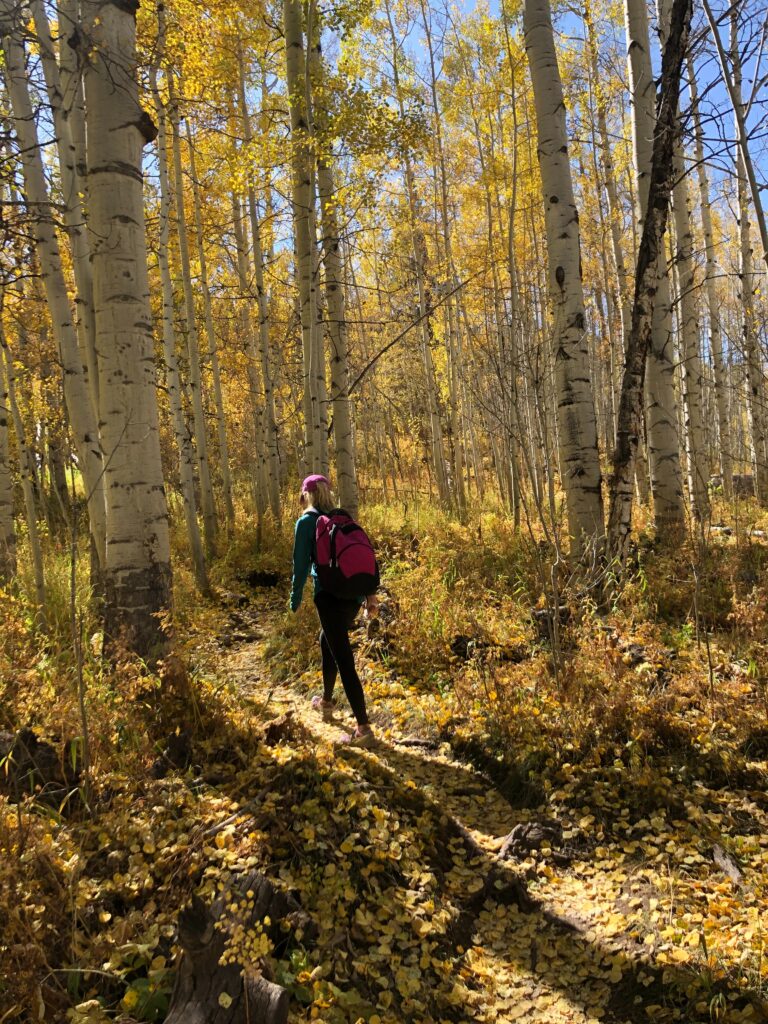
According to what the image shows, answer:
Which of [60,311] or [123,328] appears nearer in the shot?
[123,328]

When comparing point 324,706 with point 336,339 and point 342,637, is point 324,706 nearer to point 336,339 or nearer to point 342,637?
point 342,637

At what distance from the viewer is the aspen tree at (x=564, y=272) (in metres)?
5.57

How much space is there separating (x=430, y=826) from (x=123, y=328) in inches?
141

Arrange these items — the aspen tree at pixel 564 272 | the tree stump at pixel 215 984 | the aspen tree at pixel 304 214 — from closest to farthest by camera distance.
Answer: the tree stump at pixel 215 984 → the aspen tree at pixel 564 272 → the aspen tree at pixel 304 214

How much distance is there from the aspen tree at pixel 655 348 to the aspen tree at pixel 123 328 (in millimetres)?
5111

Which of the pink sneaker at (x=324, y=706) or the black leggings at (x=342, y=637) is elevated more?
the black leggings at (x=342, y=637)

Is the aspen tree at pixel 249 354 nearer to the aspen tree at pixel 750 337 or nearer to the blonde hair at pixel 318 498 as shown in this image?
the blonde hair at pixel 318 498

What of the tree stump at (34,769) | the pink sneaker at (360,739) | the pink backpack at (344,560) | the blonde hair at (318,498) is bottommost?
the pink sneaker at (360,739)

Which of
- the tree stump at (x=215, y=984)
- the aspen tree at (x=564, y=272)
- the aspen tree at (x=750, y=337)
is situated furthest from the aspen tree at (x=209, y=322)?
the tree stump at (x=215, y=984)

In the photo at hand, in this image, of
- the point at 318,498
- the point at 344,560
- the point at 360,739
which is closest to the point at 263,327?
the point at 318,498

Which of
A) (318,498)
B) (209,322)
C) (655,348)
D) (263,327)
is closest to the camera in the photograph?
(318,498)

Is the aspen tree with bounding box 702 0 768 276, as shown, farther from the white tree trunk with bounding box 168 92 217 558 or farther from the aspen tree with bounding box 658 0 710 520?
the white tree trunk with bounding box 168 92 217 558

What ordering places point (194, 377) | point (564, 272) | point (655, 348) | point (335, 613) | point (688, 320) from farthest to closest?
1. point (194, 377)
2. point (688, 320)
3. point (655, 348)
4. point (564, 272)
5. point (335, 613)

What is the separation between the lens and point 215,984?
1869 millimetres
